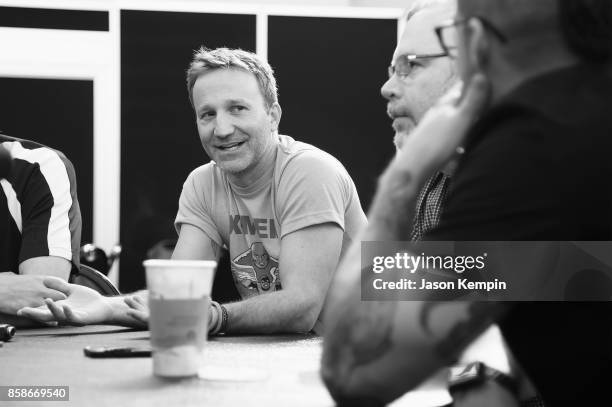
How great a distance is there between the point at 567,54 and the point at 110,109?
297 centimetres

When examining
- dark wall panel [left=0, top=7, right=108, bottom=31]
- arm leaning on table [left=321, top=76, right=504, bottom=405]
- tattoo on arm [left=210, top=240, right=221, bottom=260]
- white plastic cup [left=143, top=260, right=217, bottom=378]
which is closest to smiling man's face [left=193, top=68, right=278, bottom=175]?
tattoo on arm [left=210, top=240, right=221, bottom=260]

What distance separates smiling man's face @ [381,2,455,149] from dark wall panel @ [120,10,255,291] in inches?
79.0

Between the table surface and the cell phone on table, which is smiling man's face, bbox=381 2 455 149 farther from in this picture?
the cell phone on table

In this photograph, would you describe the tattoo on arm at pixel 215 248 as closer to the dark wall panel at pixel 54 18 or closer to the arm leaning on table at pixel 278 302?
the arm leaning on table at pixel 278 302

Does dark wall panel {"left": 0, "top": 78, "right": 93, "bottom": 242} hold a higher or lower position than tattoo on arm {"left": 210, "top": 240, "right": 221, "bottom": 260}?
higher

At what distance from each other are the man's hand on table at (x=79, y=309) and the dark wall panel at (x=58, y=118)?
175 centimetres

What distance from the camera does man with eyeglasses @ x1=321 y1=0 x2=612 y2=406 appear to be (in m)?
0.80

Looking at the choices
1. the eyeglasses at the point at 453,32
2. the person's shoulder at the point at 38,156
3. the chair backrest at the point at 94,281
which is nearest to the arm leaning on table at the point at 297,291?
the chair backrest at the point at 94,281

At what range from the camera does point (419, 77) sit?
1721 millimetres

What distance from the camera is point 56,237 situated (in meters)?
2.12

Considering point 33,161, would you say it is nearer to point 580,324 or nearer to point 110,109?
point 110,109

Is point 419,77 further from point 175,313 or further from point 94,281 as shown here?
point 94,281

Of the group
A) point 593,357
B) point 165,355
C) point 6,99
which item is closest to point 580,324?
point 593,357

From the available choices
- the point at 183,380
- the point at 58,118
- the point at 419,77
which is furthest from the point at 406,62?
the point at 58,118
